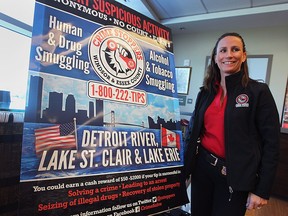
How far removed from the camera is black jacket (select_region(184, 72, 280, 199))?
0.92 metres

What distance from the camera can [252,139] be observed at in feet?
3.17

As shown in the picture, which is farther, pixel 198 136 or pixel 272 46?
pixel 272 46

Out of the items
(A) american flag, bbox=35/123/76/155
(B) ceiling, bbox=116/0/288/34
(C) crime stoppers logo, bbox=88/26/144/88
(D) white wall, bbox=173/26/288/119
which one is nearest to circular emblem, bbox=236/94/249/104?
(C) crime stoppers logo, bbox=88/26/144/88

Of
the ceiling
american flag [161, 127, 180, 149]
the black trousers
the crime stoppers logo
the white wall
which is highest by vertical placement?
the ceiling

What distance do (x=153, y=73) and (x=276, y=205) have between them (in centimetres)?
250

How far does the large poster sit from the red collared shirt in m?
0.19

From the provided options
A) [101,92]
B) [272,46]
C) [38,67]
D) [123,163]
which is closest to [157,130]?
[123,163]

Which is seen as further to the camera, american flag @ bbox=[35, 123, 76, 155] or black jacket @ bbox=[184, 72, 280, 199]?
black jacket @ bbox=[184, 72, 280, 199]

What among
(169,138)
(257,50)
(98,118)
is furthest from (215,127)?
(257,50)

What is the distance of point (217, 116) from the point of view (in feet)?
3.51

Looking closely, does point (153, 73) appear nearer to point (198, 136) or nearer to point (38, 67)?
point (198, 136)

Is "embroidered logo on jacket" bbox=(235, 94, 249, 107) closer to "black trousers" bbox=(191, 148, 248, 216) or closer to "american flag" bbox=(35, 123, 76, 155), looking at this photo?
"black trousers" bbox=(191, 148, 248, 216)

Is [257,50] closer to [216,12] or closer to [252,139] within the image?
[216,12]

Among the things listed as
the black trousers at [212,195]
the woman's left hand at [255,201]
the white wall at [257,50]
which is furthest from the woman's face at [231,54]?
the white wall at [257,50]
